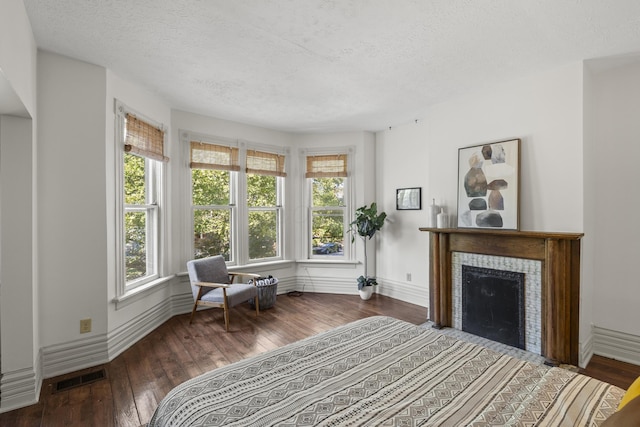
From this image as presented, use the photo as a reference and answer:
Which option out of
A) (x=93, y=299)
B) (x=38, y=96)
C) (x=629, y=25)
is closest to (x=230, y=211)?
(x=93, y=299)

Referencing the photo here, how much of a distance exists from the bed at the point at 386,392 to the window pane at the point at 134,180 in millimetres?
2533

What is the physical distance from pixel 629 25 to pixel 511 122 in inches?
40.4

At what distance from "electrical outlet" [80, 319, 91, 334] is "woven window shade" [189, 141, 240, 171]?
6.89 feet

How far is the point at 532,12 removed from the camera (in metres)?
1.96

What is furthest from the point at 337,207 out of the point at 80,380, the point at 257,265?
the point at 80,380

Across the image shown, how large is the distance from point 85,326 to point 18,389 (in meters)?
0.56

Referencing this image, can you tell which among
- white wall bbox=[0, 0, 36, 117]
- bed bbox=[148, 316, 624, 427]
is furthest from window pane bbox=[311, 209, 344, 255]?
white wall bbox=[0, 0, 36, 117]

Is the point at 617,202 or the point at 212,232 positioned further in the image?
the point at 212,232

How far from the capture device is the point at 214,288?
3.71 meters

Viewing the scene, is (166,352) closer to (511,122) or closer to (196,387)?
(196,387)

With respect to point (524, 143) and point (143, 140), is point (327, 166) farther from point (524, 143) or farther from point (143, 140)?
point (524, 143)

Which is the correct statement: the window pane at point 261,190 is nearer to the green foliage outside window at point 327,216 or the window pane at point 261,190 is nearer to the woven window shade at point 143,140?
the green foliage outside window at point 327,216

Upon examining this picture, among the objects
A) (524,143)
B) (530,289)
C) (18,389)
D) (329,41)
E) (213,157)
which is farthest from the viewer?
(213,157)

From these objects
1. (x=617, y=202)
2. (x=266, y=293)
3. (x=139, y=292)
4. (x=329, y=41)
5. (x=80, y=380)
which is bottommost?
(x=80, y=380)
